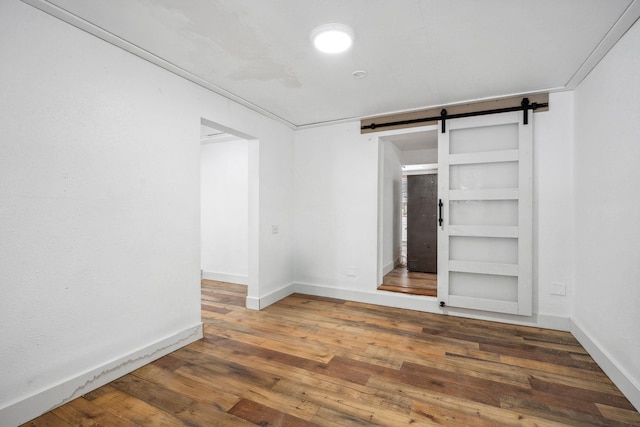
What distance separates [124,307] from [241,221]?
287cm

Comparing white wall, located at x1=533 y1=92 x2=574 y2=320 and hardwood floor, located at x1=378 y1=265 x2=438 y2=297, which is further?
hardwood floor, located at x1=378 y1=265 x2=438 y2=297

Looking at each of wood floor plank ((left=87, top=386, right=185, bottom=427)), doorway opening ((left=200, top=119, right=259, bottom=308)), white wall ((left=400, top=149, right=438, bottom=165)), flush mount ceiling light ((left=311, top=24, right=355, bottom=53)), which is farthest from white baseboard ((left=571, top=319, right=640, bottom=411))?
doorway opening ((left=200, top=119, right=259, bottom=308))

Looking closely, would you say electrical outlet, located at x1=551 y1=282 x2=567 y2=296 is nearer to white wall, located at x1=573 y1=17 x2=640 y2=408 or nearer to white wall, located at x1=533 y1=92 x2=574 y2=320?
white wall, located at x1=533 y1=92 x2=574 y2=320

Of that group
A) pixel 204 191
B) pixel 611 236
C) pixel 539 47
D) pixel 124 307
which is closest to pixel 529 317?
pixel 611 236

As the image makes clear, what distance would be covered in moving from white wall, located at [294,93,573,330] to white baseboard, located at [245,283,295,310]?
257 millimetres

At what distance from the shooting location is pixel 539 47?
2.28 meters

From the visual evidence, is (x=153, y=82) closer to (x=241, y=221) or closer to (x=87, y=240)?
(x=87, y=240)

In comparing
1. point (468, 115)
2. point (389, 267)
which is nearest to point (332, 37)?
point (468, 115)

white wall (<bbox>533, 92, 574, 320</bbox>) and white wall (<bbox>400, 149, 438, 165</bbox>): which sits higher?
white wall (<bbox>400, 149, 438, 165</bbox>)

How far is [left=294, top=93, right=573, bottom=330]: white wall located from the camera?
10.1ft

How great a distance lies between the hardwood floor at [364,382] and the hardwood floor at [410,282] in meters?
0.63

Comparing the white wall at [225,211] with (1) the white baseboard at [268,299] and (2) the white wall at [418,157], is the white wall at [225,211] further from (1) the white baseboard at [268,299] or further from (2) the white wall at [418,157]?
(2) the white wall at [418,157]

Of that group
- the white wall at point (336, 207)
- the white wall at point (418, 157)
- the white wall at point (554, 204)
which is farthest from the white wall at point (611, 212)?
the white wall at point (418, 157)

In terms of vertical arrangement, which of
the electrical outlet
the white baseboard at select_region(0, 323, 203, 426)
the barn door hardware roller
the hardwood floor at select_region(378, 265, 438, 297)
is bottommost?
the white baseboard at select_region(0, 323, 203, 426)
